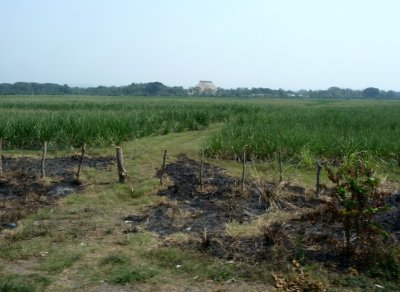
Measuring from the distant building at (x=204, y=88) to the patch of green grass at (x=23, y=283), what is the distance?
4797 inches

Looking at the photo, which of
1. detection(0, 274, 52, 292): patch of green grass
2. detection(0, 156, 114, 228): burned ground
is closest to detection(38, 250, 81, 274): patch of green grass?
detection(0, 274, 52, 292): patch of green grass

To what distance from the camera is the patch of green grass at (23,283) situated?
4.36m

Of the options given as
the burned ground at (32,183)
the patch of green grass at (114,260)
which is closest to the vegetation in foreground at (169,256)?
the patch of green grass at (114,260)

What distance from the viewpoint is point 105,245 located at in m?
5.64

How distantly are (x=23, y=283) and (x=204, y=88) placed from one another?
13315cm

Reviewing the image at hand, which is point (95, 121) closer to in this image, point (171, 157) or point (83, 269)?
point (171, 157)

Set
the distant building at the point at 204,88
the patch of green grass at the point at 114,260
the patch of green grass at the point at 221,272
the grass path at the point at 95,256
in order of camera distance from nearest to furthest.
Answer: the grass path at the point at 95,256 < the patch of green grass at the point at 221,272 < the patch of green grass at the point at 114,260 < the distant building at the point at 204,88

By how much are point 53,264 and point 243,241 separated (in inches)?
90.4

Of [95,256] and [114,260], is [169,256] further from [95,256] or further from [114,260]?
[95,256]

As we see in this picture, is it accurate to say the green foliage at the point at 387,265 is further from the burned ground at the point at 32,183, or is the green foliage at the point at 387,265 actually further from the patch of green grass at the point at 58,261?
the burned ground at the point at 32,183

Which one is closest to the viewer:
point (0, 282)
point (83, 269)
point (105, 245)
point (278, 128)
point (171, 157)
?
point (0, 282)

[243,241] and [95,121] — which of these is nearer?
[243,241]

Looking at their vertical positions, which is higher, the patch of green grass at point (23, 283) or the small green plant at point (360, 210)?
the small green plant at point (360, 210)

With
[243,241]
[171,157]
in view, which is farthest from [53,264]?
[171,157]
